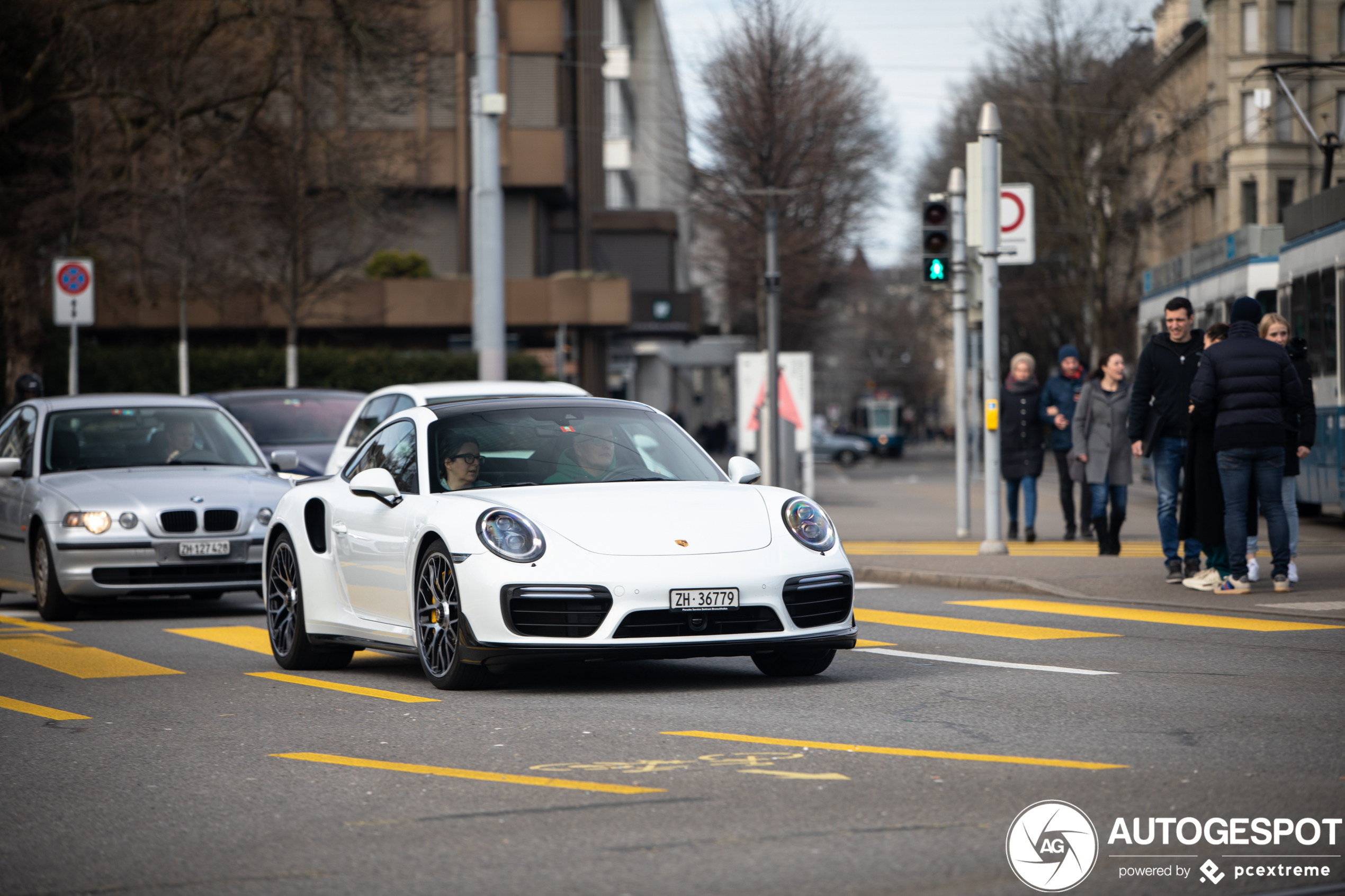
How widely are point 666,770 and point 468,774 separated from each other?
666 millimetres

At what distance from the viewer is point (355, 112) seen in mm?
38656

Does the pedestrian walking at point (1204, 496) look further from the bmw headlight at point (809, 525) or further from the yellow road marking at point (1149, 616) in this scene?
the bmw headlight at point (809, 525)

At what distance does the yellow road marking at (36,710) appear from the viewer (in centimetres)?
842

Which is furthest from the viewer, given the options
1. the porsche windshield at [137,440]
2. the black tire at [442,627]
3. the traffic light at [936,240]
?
the traffic light at [936,240]

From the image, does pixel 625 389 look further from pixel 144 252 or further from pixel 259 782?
pixel 259 782

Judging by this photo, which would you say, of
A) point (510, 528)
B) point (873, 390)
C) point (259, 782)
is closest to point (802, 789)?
point (259, 782)

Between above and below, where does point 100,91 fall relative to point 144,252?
above

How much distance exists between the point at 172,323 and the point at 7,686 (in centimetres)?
3876

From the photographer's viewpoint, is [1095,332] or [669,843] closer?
[669,843]

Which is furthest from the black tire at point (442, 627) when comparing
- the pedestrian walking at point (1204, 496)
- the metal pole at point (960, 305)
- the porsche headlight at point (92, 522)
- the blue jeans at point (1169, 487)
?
the metal pole at point (960, 305)

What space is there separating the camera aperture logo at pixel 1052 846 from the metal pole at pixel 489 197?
17.1 metres

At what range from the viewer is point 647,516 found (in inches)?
337

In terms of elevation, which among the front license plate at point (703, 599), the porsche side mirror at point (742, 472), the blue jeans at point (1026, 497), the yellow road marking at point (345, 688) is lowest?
the yellow road marking at point (345, 688)

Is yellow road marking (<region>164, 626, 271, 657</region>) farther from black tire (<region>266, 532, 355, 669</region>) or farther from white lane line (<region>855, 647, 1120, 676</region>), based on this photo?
white lane line (<region>855, 647, 1120, 676</region>)
